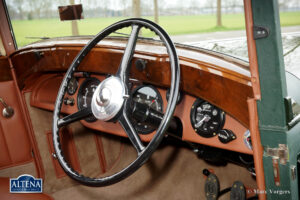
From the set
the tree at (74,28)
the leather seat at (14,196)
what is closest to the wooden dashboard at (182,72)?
the tree at (74,28)

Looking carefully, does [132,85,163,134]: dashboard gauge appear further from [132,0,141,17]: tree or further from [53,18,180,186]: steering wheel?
[132,0,141,17]: tree

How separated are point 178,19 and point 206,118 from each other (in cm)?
59

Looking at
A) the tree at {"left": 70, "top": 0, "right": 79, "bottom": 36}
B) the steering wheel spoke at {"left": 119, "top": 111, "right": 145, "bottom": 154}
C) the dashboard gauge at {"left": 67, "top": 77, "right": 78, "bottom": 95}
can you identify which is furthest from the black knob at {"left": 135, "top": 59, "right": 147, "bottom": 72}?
the tree at {"left": 70, "top": 0, "right": 79, "bottom": 36}

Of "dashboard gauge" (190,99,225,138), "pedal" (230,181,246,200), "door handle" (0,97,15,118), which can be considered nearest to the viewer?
"dashboard gauge" (190,99,225,138)

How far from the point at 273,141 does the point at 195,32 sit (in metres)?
0.89

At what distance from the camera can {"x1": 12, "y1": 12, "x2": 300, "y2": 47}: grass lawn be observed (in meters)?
1.49

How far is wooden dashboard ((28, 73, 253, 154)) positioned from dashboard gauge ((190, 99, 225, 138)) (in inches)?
1.0

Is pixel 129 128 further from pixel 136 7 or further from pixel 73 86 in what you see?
pixel 73 86

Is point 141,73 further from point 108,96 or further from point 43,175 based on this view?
point 43,175

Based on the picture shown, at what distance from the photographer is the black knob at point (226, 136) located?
5.10 feet

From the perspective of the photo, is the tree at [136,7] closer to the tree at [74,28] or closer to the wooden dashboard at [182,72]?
the wooden dashboard at [182,72]

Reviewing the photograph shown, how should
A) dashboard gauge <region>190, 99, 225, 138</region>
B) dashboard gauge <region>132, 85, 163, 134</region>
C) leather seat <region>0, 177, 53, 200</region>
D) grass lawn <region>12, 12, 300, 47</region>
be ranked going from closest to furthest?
grass lawn <region>12, 12, 300, 47</region> < dashboard gauge <region>190, 99, 225, 138</region> < dashboard gauge <region>132, 85, 163, 134</region> < leather seat <region>0, 177, 53, 200</region>

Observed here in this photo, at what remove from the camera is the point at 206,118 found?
1653 millimetres

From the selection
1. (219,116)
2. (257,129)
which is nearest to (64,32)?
(219,116)
